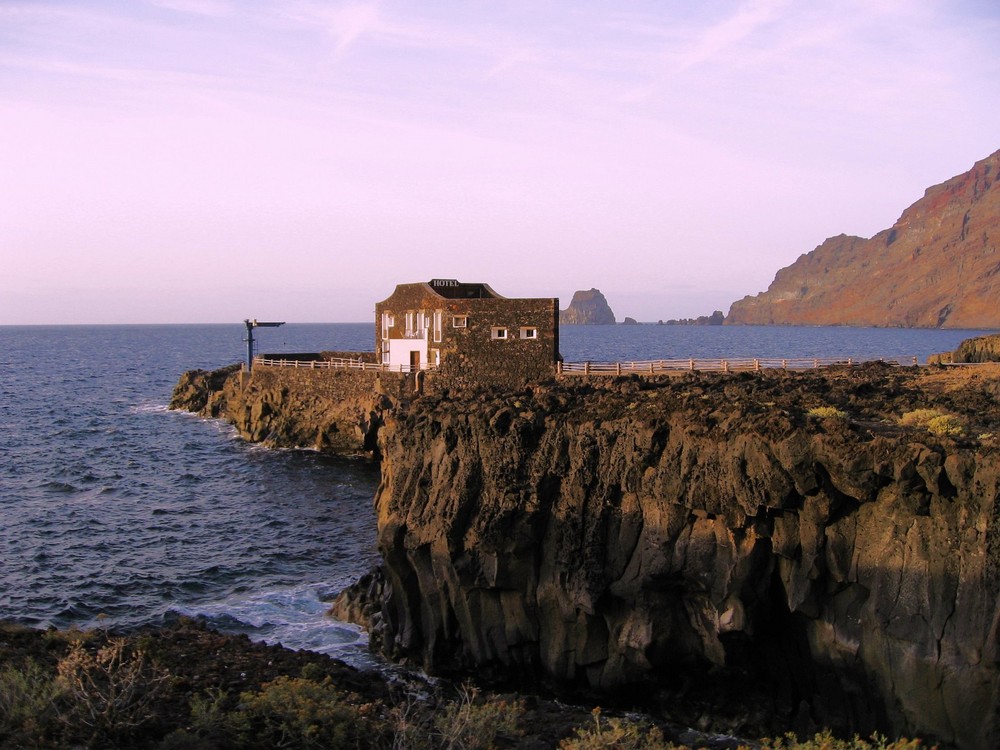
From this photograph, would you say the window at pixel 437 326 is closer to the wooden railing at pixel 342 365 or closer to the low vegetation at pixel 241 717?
the wooden railing at pixel 342 365

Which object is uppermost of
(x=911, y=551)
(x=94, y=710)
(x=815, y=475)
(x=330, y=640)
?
(x=815, y=475)

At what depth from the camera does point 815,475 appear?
20.3 metres

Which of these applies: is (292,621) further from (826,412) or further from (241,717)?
(826,412)

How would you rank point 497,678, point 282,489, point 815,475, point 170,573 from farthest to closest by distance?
point 282,489 → point 170,573 → point 497,678 → point 815,475

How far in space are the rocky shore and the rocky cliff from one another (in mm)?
51

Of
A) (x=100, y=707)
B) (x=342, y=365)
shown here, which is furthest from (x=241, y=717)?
(x=342, y=365)

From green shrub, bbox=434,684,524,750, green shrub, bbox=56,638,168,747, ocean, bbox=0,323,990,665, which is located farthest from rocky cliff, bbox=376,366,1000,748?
green shrub, bbox=56,638,168,747

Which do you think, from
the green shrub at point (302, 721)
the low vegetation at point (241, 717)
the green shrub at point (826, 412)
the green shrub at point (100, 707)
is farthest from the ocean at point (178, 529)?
the green shrub at point (826, 412)

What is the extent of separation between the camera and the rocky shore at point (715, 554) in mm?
18562

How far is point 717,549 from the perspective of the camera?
21672 millimetres

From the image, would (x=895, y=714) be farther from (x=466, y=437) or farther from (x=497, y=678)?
(x=466, y=437)

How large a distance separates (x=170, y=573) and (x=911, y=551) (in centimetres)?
2609

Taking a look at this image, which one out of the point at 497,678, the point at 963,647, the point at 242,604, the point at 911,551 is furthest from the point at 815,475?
the point at 242,604

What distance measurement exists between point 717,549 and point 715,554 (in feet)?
0.42
